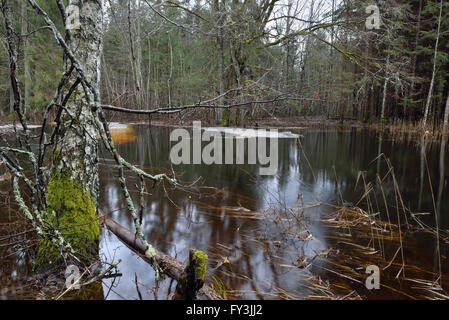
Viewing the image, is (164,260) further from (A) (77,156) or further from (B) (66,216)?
(A) (77,156)

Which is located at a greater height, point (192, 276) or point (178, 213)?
point (192, 276)

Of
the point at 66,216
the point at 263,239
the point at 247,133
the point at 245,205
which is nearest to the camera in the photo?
the point at 66,216

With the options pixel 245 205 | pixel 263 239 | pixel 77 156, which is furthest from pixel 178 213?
pixel 77 156

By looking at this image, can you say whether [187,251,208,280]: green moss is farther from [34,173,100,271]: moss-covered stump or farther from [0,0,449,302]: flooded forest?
[34,173,100,271]: moss-covered stump

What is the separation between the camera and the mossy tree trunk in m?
2.40

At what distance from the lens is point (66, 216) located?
2488mm

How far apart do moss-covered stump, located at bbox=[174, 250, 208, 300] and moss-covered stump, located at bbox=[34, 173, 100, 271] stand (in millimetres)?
1066

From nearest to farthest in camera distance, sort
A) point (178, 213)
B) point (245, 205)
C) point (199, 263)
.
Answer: point (199, 263), point (178, 213), point (245, 205)

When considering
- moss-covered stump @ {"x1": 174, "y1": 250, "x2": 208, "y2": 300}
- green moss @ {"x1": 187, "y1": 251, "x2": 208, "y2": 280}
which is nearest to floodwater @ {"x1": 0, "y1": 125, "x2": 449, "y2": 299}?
moss-covered stump @ {"x1": 174, "y1": 250, "x2": 208, "y2": 300}

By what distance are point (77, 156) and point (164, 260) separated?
131 cm

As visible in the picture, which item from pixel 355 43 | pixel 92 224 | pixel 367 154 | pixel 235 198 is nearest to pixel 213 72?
pixel 355 43

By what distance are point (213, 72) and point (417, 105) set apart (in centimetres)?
1472
